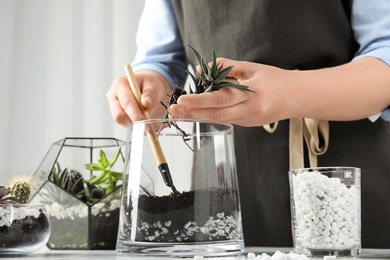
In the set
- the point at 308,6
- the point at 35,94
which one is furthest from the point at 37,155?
the point at 308,6

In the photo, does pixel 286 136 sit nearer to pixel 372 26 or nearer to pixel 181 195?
pixel 372 26

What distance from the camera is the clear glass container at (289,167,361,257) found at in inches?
28.0

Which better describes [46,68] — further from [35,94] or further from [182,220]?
[182,220]

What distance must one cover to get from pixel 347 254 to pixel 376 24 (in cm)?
51

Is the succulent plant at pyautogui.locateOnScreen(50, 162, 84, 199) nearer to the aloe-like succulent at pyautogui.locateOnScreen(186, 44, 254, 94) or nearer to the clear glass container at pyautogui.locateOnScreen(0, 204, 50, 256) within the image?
the clear glass container at pyautogui.locateOnScreen(0, 204, 50, 256)

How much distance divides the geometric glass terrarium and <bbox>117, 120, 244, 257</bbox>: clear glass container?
0.21 m

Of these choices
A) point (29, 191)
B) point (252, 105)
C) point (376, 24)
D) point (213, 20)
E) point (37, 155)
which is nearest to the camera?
point (252, 105)

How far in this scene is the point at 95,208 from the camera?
3.08 feet

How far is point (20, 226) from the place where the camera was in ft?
2.54

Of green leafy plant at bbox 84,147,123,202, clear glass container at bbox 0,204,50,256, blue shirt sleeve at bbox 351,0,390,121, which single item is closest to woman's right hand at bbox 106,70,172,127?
green leafy plant at bbox 84,147,123,202

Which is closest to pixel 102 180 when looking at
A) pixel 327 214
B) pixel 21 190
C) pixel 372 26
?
pixel 21 190

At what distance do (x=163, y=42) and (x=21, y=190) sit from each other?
537mm

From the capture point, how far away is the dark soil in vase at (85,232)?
93 centimetres

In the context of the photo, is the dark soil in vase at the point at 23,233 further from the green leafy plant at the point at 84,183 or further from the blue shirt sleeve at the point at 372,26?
the blue shirt sleeve at the point at 372,26
